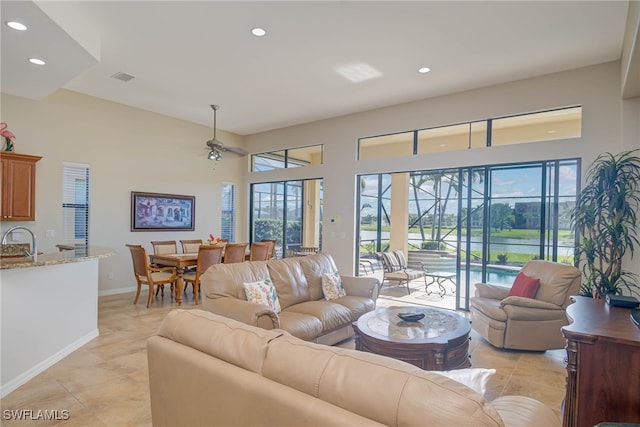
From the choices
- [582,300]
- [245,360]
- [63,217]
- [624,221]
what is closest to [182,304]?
[63,217]

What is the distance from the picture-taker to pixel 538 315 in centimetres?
367

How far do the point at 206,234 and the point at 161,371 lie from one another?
6414 mm

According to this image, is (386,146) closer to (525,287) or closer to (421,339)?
(525,287)

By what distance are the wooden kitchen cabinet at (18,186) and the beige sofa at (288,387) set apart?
488 cm

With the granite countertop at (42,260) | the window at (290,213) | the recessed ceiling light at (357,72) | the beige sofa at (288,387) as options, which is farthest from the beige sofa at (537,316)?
the window at (290,213)

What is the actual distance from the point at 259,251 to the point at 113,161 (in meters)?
3.12

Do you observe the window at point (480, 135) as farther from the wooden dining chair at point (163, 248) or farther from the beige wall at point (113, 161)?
the wooden dining chair at point (163, 248)

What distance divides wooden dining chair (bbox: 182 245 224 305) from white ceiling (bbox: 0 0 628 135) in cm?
258

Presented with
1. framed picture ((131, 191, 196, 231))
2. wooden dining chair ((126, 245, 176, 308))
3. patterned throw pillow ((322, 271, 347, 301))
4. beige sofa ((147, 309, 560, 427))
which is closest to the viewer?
beige sofa ((147, 309, 560, 427))

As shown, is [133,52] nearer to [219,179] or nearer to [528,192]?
[219,179]

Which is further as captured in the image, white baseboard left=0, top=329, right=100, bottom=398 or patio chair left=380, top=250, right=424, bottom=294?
patio chair left=380, top=250, right=424, bottom=294

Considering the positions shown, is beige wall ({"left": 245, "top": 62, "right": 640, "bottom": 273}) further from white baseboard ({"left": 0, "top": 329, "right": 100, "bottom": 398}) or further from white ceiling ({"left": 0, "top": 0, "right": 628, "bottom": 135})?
white baseboard ({"left": 0, "top": 329, "right": 100, "bottom": 398})

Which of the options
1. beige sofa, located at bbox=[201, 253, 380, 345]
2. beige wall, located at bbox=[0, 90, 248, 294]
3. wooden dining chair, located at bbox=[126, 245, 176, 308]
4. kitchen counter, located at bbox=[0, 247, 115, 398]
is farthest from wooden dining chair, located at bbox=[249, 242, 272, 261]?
kitchen counter, located at bbox=[0, 247, 115, 398]

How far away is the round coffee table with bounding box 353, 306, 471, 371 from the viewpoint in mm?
2604
